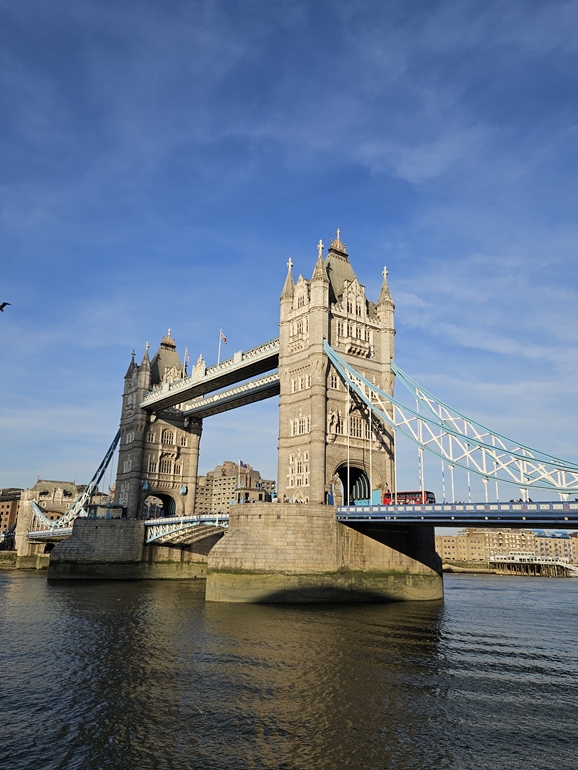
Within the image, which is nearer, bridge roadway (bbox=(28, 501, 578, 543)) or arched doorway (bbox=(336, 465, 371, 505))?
bridge roadway (bbox=(28, 501, 578, 543))

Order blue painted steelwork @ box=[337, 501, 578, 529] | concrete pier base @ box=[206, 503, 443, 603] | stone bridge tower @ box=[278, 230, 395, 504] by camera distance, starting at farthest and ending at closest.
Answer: stone bridge tower @ box=[278, 230, 395, 504] → concrete pier base @ box=[206, 503, 443, 603] → blue painted steelwork @ box=[337, 501, 578, 529]

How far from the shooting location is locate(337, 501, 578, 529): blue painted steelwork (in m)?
34.6

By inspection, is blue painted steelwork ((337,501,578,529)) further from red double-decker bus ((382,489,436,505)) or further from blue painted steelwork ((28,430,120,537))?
blue painted steelwork ((28,430,120,537))

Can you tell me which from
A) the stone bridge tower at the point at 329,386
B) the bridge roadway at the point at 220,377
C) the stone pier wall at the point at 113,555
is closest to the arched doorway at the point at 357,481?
the stone bridge tower at the point at 329,386

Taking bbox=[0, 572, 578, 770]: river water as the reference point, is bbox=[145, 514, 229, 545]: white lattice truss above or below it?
above

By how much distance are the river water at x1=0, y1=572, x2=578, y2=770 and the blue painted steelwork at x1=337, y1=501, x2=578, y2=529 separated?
634 centimetres

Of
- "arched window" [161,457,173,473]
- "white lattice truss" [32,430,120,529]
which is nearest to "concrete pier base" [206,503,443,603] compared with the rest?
"arched window" [161,457,173,473]

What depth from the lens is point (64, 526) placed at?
90688 mm

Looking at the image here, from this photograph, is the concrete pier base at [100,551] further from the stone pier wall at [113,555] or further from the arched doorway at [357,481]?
the arched doorway at [357,481]

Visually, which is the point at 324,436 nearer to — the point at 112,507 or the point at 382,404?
the point at 382,404

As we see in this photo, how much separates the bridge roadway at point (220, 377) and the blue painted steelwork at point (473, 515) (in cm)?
2080

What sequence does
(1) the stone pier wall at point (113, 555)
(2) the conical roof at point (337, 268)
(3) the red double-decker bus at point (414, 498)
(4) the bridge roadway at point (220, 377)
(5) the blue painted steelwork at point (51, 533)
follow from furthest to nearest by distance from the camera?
1. (5) the blue painted steelwork at point (51, 533)
2. (1) the stone pier wall at point (113, 555)
3. (4) the bridge roadway at point (220, 377)
4. (2) the conical roof at point (337, 268)
5. (3) the red double-decker bus at point (414, 498)

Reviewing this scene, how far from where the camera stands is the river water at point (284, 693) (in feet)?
49.0

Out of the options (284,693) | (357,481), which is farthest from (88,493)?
(284,693)
